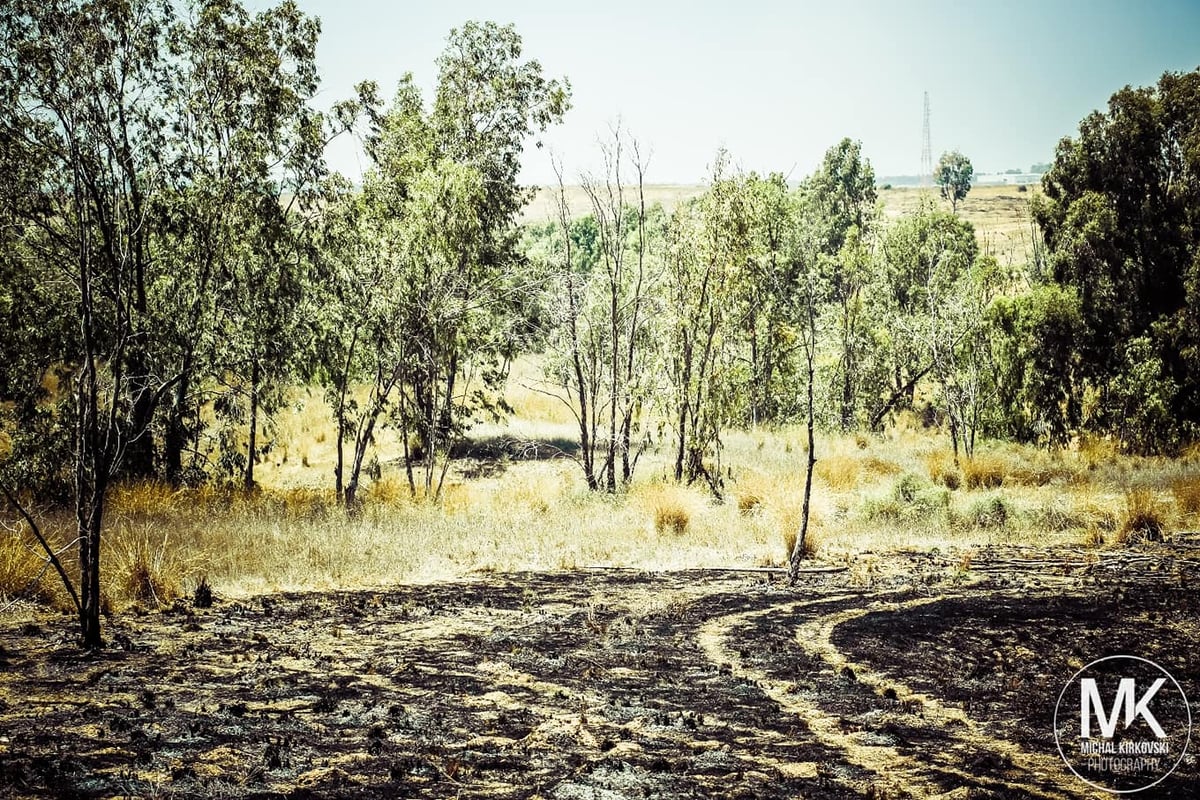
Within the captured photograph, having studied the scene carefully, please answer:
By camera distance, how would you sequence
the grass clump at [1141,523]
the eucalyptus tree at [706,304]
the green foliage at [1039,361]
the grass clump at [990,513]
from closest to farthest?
the grass clump at [1141,523] → the grass clump at [990,513] → the eucalyptus tree at [706,304] → the green foliage at [1039,361]

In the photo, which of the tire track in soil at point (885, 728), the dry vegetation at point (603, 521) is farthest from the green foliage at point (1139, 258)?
the tire track in soil at point (885, 728)

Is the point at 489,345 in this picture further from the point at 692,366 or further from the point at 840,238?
the point at 840,238

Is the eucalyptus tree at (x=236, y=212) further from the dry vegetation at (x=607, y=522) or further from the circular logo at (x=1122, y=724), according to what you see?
the circular logo at (x=1122, y=724)

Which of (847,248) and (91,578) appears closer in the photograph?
(91,578)

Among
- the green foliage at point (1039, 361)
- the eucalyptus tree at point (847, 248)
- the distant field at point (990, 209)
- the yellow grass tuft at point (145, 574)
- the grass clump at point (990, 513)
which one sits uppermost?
the distant field at point (990, 209)

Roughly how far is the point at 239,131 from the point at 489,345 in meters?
6.99

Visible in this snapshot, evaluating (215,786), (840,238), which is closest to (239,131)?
(215,786)

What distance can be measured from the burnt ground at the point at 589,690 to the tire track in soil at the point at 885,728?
2 cm

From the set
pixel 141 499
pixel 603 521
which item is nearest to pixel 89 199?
→ pixel 141 499

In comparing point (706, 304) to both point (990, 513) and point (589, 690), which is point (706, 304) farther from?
point (589, 690)

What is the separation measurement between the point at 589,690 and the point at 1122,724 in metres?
3.57

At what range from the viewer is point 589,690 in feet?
20.1

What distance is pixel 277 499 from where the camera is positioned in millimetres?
15750

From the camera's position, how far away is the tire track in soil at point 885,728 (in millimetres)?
4426
